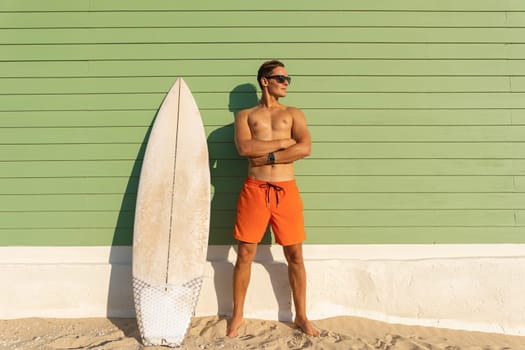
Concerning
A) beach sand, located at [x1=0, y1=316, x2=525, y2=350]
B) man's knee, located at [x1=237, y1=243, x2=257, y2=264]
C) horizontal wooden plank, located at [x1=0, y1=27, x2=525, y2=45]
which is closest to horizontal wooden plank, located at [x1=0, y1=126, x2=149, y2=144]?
horizontal wooden plank, located at [x1=0, y1=27, x2=525, y2=45]

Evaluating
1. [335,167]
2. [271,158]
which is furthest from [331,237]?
[271,158]

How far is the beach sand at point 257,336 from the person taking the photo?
2277 mm

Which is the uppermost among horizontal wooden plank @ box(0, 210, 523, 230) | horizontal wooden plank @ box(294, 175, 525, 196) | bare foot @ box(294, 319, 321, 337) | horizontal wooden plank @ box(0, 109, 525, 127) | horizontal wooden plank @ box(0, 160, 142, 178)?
horizontal wooden plank @ box(0, 109, 525, 127)

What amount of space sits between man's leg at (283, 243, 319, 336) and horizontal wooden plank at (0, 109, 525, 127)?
107cm

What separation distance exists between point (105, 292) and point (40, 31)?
2.24m

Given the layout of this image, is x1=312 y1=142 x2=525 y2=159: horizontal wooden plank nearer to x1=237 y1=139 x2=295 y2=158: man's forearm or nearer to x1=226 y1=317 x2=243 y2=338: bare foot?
x1=237 y1=139 x2=295 y2=158: man's forearm

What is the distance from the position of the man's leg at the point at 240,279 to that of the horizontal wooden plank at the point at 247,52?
1.45m

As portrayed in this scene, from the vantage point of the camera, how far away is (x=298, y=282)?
246 centimetres

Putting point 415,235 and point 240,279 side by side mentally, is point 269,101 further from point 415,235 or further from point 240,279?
point 415,235

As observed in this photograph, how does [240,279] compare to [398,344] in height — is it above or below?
above

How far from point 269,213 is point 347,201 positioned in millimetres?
766

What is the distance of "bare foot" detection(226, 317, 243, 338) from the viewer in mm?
2385

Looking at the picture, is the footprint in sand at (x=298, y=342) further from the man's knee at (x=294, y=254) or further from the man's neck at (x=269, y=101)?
the man's neck at (x=269, y=101)

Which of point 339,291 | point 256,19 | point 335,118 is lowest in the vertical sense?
point 339,291
